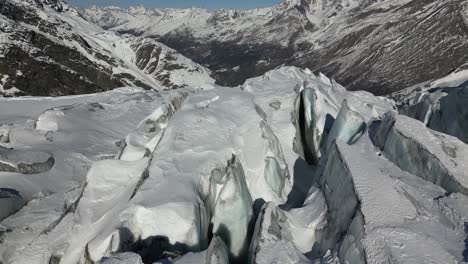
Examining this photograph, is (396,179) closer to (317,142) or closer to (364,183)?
(364,183)

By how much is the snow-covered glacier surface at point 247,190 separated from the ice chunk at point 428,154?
51 mm

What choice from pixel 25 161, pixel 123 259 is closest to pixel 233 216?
pixel 123 259

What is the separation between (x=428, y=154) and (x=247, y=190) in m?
6.48

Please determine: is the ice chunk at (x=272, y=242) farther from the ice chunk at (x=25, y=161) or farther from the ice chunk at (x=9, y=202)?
the ice chunk at (x=25, y=161)

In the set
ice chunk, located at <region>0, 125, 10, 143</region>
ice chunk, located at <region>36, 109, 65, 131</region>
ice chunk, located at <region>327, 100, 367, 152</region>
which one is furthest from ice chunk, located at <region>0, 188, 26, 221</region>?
ice chunk, located at <region>327, 100, 367, 152</region>

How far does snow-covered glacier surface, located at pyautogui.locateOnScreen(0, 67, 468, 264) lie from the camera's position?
1185 cm

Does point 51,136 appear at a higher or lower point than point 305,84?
lower

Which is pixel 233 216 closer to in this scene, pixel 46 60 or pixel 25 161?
pixel 25 161

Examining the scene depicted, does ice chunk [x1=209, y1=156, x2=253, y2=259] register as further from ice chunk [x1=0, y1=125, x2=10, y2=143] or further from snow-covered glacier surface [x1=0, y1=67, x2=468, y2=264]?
ice chunk [x1=0, y1=125, x2=10, y2=143]

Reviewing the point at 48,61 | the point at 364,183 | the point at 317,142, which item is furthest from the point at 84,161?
the point at 48,61

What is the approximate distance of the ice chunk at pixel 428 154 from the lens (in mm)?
14602

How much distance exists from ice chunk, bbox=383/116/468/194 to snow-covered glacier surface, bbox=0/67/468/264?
51 mm

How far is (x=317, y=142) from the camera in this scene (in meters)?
22.2

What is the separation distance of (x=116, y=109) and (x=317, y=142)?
705 inches
